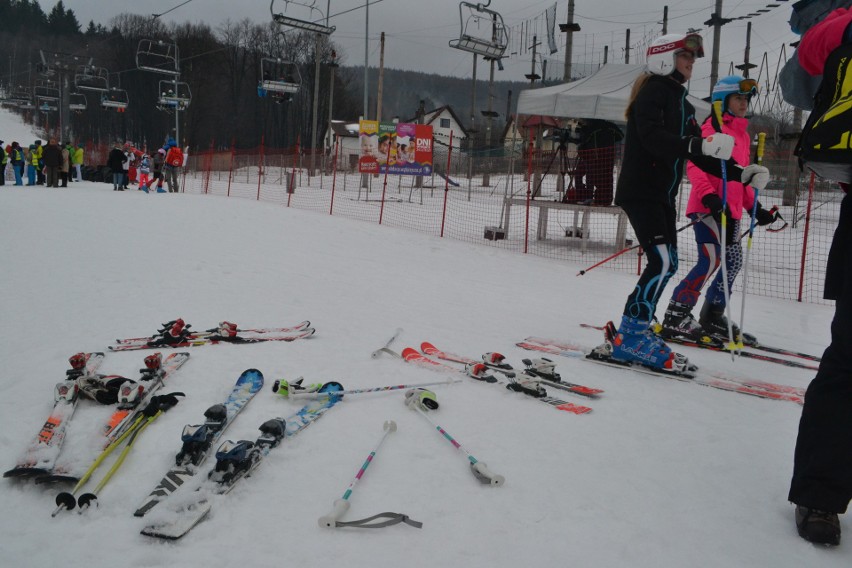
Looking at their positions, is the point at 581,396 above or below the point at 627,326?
below

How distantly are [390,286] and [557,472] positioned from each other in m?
4.42

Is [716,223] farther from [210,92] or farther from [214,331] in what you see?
[210,92]

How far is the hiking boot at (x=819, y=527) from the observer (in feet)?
6.09

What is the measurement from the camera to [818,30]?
1930mm

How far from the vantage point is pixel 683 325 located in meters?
4.56

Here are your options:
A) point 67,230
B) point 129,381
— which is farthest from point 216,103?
point 129,381

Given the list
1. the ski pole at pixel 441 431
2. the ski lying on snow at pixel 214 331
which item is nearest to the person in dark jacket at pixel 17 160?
the ski lying on snow at pixel 214 331

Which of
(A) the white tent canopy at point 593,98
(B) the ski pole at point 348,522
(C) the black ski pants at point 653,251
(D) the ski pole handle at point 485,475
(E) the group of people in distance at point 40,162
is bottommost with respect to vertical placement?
(B) the ski pole at point 348,522

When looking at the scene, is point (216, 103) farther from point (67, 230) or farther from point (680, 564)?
point (680, 564)

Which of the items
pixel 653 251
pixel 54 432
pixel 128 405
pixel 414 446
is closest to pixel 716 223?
pixel 653 251

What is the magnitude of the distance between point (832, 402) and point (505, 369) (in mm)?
1916

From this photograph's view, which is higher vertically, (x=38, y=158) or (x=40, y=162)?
(x=38, y=158)

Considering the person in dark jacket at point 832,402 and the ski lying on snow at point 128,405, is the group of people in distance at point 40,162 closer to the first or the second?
the ski lying on snow at point 128,405

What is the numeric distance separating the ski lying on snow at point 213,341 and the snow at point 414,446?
0.12m
